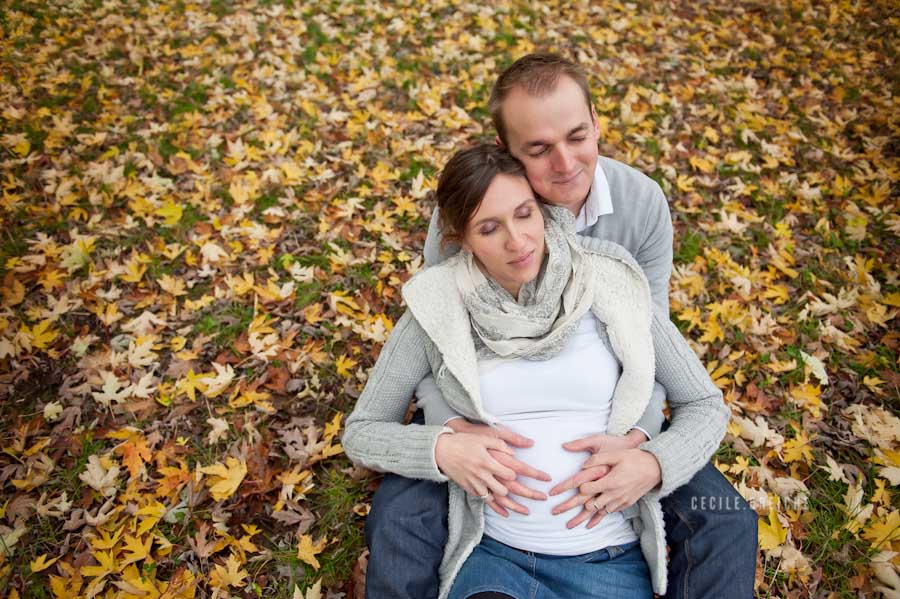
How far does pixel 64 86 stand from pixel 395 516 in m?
5.34

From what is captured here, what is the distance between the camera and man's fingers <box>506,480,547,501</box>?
192 centimetres

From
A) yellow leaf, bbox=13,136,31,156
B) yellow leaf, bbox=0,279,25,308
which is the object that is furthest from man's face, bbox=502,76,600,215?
yellow leaf, bbox=13,136,31,156

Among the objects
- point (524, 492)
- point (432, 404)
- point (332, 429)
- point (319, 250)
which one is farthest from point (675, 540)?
point (319, 250)

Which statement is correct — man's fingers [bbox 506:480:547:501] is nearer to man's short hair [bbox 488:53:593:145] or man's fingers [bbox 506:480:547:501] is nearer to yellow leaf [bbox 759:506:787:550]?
yellow leaf [bbox 759:506:787:550]

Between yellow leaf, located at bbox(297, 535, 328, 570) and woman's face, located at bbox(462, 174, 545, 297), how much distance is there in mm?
1591

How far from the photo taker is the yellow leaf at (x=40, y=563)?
243 centimetres

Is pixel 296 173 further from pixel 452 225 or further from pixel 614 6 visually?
pixel 614 6

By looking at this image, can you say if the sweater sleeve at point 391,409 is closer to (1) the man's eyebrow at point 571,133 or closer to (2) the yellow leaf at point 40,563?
(1) the man's eyebrow at point 571,133

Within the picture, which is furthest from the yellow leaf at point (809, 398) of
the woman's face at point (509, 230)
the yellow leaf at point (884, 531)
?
the woman's face at point (509, 230)

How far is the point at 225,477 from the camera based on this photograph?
2740 mm

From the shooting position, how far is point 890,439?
286cm

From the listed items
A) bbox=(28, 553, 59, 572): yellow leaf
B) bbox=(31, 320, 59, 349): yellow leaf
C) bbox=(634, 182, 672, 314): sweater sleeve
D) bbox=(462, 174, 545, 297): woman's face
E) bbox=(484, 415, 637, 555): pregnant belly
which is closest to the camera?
bbox=(484, 415, 637, 555): pregnant belly

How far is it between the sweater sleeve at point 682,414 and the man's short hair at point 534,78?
41.4 inches

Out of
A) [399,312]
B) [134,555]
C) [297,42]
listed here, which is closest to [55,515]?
[134,555]
